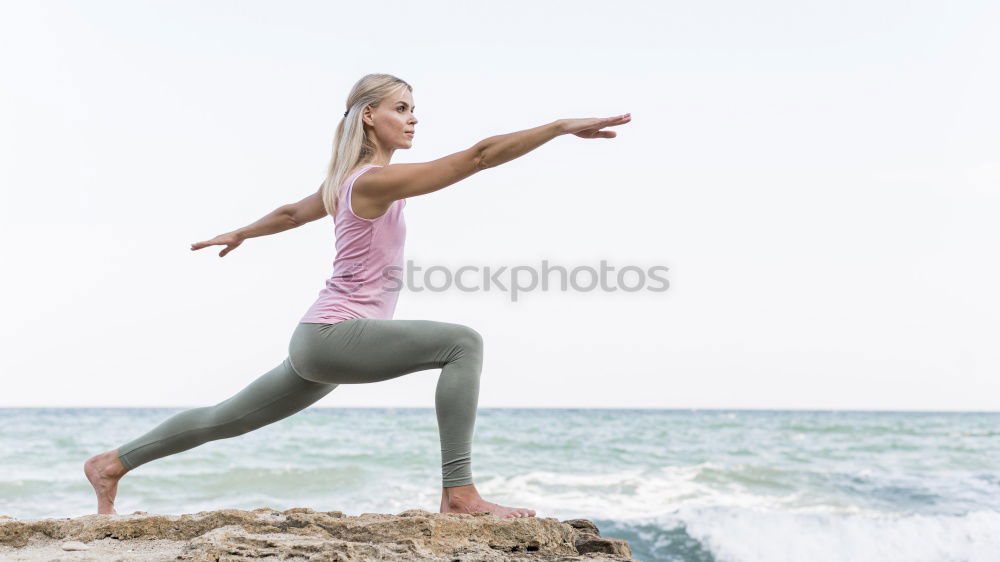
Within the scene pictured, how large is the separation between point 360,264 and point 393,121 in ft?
1.68

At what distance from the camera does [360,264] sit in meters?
2.92

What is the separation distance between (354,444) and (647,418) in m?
10.4

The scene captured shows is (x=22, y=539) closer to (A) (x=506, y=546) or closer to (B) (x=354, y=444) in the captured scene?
(A) (x=506, y=546)

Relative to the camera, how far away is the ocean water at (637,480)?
8445 millimetres

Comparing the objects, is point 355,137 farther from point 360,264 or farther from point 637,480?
point 637,480

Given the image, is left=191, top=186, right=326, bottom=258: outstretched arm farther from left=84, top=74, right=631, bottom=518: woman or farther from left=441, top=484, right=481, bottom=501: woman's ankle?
left=441, top=484, right=481, bottom=501: woman's ankle

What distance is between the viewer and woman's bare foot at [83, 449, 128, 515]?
3295 mm

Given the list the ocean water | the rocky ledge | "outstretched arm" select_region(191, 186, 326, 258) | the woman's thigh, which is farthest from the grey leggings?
the ocean water

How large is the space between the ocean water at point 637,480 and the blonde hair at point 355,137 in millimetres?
5102

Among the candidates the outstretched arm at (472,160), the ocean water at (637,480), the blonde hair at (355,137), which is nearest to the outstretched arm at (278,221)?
the blonde hair at (355,137)

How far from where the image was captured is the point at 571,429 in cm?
1827

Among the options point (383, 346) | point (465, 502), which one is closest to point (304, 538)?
point (465, 502)

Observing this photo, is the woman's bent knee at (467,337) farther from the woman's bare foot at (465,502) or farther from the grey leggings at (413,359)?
the woman's bare foot at (465,502)

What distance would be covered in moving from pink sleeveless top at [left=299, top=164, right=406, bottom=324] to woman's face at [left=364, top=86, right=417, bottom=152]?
159mm
